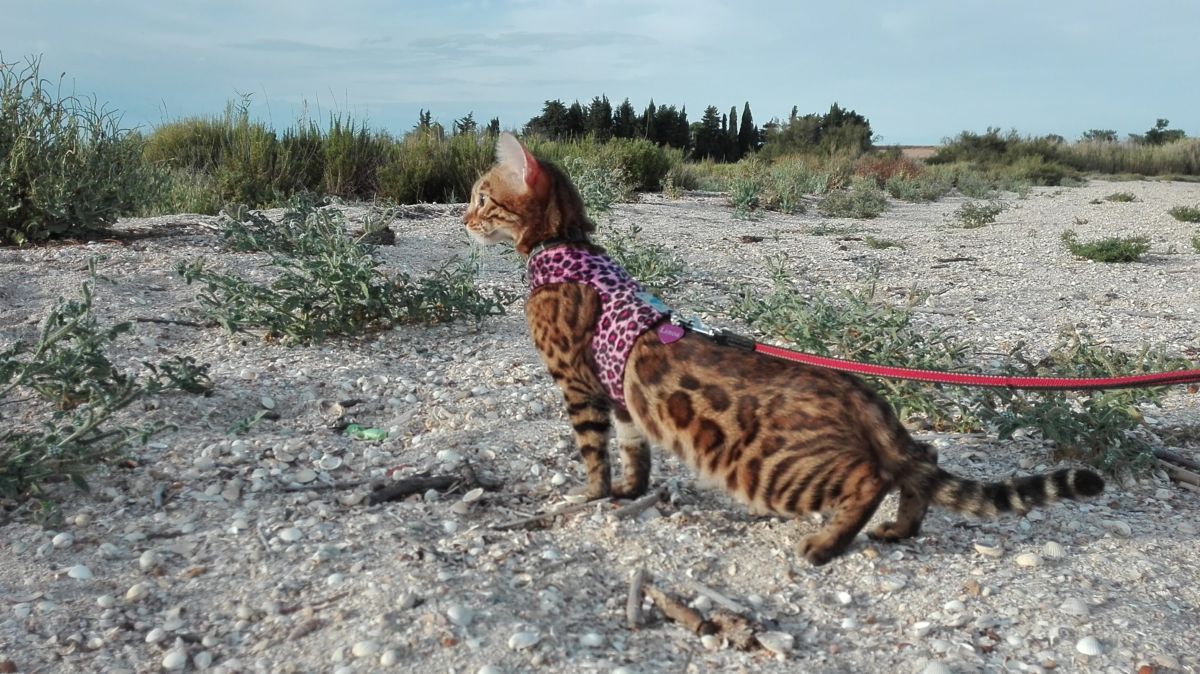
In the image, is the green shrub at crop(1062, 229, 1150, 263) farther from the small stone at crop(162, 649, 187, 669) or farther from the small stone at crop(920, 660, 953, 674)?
the small stone at crop(162, 649, 187, 669)

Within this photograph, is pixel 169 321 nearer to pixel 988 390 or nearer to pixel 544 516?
pixel 544 516

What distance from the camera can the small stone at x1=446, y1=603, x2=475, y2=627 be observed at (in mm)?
2545

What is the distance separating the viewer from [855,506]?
286 centimetres

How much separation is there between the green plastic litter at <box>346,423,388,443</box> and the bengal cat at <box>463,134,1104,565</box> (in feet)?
3.28

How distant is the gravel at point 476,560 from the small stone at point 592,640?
14mm

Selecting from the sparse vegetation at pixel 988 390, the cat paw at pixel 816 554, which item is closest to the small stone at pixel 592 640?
the cat paw at pixel 816 554

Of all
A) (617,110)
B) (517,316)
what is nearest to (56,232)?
(517,316)

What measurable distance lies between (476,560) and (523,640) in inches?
19.4

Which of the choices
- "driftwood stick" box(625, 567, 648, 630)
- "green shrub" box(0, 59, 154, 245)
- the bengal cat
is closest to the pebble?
"driftwood stick" box(625, 567, 648, 630)

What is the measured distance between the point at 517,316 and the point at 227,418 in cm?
221

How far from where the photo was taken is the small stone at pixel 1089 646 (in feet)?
8.30

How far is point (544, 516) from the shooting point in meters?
3.21

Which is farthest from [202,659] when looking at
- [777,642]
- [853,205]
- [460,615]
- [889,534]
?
[853,205]

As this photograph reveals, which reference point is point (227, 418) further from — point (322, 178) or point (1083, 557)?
point (322, 178)
